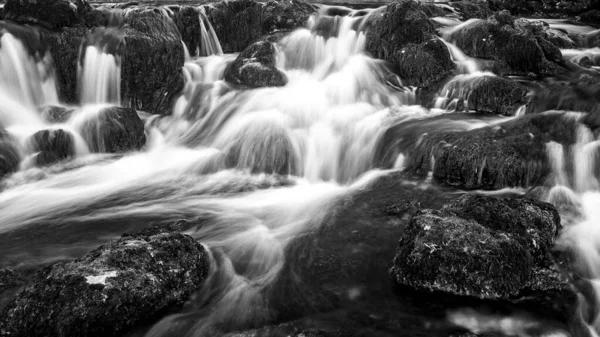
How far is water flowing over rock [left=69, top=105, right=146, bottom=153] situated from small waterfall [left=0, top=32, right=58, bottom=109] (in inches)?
64.1

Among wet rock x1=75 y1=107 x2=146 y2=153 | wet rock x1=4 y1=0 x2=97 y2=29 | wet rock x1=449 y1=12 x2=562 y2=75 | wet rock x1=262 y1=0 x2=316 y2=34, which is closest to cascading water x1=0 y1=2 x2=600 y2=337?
wet rock x1=75 y1=107 x2=146 y2=153

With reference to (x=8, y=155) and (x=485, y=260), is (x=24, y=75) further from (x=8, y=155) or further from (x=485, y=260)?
(x=485, y=260)

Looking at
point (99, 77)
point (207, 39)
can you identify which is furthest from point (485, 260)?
point (207, 39)

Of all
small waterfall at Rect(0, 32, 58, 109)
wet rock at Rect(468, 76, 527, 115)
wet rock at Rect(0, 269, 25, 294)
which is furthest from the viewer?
small waterfall at Rect(0, 32, 58, 109)

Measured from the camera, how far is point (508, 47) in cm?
1413

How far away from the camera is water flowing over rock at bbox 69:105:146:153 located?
11.9m

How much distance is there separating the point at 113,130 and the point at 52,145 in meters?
1.49

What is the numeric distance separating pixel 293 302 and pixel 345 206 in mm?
3211

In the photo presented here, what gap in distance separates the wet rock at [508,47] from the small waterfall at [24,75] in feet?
42.6

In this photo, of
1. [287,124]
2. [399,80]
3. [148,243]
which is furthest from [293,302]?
[399,80]

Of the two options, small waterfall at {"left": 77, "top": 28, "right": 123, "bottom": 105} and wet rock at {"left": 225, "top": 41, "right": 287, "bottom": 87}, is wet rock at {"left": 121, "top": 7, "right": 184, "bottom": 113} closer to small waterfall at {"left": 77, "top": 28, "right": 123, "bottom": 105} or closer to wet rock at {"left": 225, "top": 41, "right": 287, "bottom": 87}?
small waterfall at {"left": 77, "top": 28, "right": 123, "bottom": 105}

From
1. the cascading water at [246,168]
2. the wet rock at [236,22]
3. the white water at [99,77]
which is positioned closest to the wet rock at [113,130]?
the cascading water at [246,168]

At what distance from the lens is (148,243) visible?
248 inches

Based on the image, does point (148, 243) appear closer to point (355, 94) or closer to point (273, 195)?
point (273, 195)
